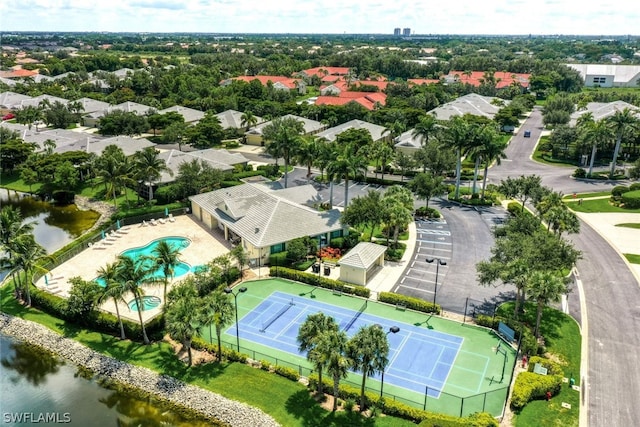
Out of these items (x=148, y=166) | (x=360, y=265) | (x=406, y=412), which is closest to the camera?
(x=406, y=412)

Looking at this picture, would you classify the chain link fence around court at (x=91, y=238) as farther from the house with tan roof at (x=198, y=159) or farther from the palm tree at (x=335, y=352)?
the palm tree at (x=335, y=352)

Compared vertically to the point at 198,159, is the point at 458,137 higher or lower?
higher

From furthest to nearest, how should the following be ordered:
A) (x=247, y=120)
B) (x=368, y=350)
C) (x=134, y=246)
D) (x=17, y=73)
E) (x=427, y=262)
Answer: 1. (x=17, y=73)
2. (x=247, y=120)
3. (x=134, y=246)
4. (x=427, y=262)
5. (x=368, y=350)

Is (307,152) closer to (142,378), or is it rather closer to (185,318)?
(185,318)

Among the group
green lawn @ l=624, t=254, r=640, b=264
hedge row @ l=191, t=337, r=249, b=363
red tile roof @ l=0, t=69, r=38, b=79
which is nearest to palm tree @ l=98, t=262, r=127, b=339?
hedge row @ l=191, t=337, r=249, b=363

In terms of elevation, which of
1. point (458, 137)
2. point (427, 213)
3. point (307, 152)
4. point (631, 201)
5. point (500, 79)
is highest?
point (500, 79)

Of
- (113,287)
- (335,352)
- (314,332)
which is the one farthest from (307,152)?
(335,352)
